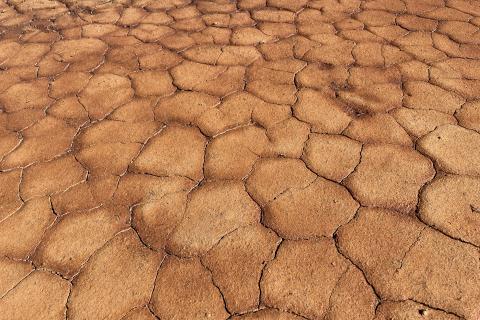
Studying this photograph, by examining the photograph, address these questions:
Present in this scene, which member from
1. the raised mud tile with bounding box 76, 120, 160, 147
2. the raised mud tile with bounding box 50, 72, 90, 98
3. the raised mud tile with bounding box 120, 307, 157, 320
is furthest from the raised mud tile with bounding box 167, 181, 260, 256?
the raised mud tile with bounding box 50, 72, 90, 98

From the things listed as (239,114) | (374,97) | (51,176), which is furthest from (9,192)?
(374,97)

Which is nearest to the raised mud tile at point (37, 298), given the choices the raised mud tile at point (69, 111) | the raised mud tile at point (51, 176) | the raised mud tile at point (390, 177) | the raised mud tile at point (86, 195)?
the raised mud tile at point (86, 195)

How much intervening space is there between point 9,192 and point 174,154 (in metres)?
0.68

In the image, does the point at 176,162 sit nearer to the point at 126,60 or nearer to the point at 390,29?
the point at 126,60

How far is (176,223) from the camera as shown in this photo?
1.55 metres

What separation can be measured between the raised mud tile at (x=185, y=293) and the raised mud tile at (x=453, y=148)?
3.33 ft

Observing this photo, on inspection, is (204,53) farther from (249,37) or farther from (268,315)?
(268,315)

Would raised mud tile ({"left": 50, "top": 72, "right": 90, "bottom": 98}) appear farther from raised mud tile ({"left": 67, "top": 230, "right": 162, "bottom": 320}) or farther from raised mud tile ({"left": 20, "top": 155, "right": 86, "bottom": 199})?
raised mud tile ({"left": 67, "top": 230, "right": 162, "bottom": 320})

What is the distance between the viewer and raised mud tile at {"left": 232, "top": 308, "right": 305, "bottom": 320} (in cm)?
125

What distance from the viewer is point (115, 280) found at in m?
1.39

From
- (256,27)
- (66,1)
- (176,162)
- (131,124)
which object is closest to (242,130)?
(176,162)

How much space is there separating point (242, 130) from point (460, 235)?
0.97 meters

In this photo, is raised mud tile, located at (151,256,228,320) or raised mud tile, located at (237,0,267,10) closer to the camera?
raised mud tile, located at (151,256,228,320)

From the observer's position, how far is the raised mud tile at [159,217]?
151cm
